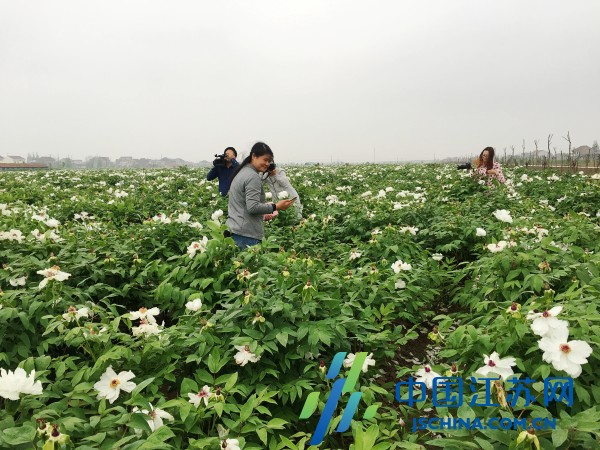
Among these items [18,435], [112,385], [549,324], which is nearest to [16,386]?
[18,435]

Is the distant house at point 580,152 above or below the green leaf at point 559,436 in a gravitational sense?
above

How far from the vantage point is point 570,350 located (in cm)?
150

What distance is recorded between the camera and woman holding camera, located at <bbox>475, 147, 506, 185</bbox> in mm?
6879

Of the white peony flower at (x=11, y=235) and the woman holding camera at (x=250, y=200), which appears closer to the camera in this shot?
the white peony flower at (x=11, y=235)

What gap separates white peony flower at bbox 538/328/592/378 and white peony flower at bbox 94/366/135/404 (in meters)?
1.66

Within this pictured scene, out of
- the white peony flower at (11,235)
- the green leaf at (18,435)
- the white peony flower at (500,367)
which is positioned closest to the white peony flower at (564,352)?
the white peony flower at (500,367)

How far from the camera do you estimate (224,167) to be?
6.13 metres

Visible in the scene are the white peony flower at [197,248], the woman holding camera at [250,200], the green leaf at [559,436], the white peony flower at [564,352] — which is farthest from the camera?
the woman holding camera at [250,200]

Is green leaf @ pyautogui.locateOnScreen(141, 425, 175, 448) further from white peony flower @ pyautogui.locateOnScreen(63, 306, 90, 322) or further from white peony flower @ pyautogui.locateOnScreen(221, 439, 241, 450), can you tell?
white peony flower @ pyautogui.locateOnScreen(63, 306, 90, 322)

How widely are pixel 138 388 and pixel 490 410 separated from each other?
1.33 meters

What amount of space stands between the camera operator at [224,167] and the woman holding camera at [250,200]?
247cm

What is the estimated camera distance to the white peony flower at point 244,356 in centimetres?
186

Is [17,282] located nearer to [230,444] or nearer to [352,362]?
[230,444]

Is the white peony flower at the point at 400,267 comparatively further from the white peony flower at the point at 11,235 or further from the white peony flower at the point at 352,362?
the white peony flower at the point at 11,235
